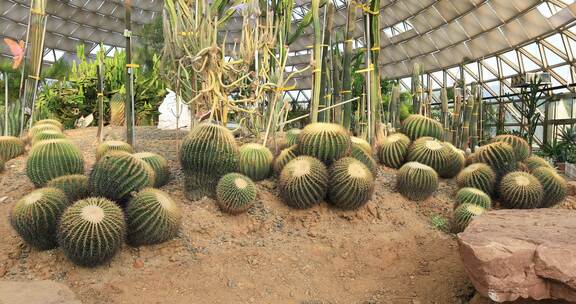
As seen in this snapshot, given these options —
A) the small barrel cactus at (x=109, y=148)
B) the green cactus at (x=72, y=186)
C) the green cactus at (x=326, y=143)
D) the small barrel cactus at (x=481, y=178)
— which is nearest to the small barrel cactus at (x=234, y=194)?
the green cactus at (x=326, y=143)

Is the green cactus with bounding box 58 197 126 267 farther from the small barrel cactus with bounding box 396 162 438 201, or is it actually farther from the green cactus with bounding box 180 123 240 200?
the small barrel cactus with bounding box 396 162 438 201

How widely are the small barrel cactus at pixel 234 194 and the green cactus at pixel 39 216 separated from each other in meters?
1.09

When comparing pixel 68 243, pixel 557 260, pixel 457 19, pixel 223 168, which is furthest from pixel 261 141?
pixel 457 19

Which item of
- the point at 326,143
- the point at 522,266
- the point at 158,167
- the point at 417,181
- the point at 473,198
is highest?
the point at 326,143

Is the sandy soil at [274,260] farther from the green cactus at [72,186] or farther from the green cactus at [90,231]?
the green cactus at [72,186]

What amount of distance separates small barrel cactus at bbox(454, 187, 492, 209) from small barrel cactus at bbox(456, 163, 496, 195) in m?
0.26

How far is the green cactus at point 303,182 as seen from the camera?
3.68 meters

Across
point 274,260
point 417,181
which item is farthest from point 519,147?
point 274,260

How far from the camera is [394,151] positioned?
15.8 ft

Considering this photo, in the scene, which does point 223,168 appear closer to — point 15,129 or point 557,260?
point 557,260

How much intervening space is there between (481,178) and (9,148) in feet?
15.6

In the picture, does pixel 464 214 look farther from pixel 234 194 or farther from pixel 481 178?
pixel 234 194

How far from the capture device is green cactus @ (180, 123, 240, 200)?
143 inches

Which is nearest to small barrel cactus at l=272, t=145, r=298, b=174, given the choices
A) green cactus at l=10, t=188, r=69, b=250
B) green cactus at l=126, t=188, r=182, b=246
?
green cactus at l=126, t=188, r=182, b=246
